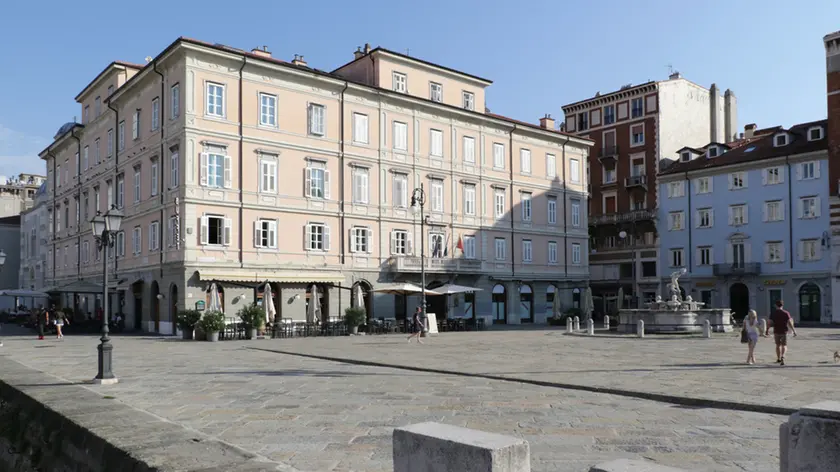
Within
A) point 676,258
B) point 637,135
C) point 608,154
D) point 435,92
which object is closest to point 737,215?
point 676,258

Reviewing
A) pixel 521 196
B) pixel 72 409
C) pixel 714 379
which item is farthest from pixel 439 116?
pixel 72 409

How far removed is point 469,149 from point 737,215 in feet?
69.4

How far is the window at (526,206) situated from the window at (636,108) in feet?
46.8

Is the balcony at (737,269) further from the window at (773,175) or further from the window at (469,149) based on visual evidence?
the window at (469,149)

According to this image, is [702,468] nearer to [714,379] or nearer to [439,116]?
A: [714,379]

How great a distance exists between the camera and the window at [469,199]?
44891 millimetres

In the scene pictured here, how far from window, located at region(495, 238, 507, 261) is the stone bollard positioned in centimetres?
4258

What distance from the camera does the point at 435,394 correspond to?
40.6 feet

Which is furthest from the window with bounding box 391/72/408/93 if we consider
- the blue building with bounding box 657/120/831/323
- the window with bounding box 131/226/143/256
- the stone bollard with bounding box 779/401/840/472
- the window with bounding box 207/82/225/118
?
the stone bollard with bounding box 779/401/840/472

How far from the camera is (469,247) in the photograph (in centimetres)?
4497

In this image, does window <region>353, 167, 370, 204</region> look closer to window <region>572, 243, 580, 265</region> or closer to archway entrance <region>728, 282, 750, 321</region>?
window <region>572, 243, 580, 265</region>

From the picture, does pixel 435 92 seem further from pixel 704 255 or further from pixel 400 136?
pixel 704 255

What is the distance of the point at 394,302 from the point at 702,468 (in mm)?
34342

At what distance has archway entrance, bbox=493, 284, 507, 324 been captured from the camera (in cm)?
4697
